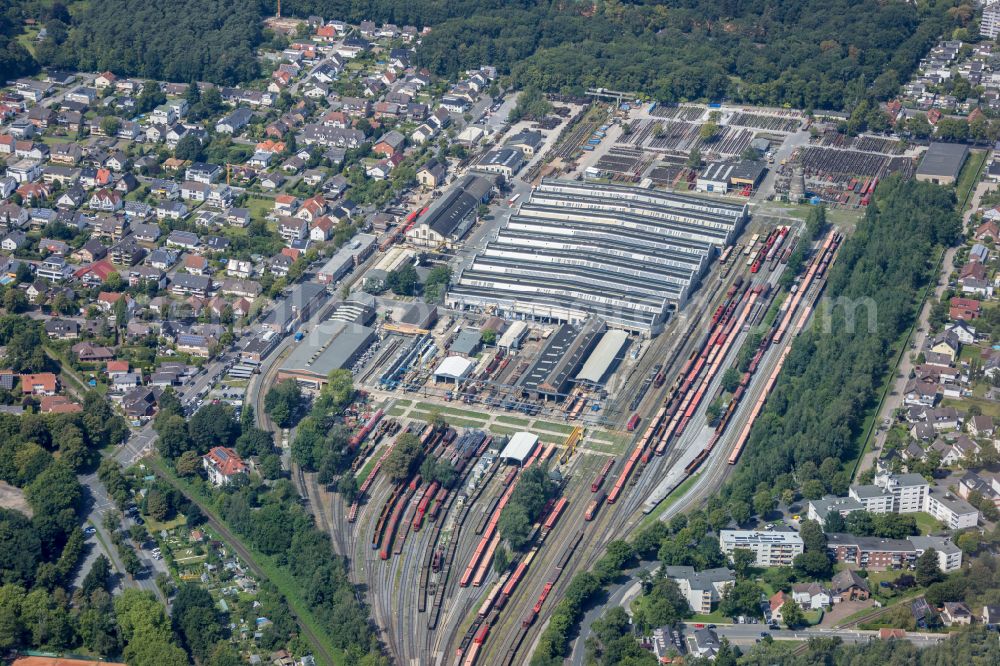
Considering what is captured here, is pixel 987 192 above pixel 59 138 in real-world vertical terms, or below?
above

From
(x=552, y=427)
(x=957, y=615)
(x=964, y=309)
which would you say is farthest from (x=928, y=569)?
(x=964, y=309)

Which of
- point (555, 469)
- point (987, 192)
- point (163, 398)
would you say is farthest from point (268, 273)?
point (987, 192)

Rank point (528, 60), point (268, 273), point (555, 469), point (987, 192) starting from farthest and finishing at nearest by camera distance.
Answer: point (528, 60)
point (987, 192)
point (268, 273)
point (555, 469)

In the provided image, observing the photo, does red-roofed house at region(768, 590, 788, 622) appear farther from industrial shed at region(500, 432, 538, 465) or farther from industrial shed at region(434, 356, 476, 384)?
industrial shed at region(434, 356, 476, 384)

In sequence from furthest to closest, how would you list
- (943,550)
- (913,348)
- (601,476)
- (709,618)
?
(913,348) < (601,476) < (943,550) < (709,618)

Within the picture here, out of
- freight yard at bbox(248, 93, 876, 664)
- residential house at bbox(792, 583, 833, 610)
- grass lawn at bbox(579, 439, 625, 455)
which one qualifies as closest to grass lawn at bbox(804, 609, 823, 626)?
residential house at bbox(792, 583, 833, 610)

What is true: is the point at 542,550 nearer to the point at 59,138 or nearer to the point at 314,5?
the point at 59,138

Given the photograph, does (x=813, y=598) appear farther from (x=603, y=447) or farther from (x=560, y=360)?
(x=560, y=360)
